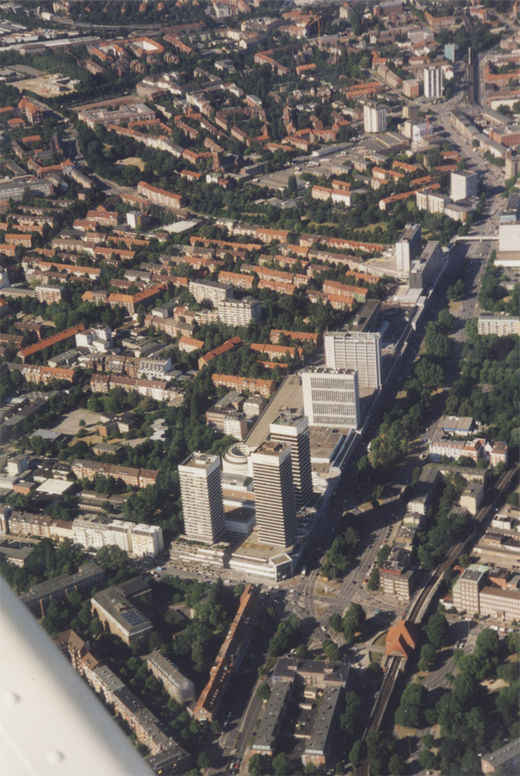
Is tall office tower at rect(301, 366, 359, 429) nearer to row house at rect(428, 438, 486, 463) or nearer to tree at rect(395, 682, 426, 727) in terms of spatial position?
row house at rect(428, 438, 486, 463)

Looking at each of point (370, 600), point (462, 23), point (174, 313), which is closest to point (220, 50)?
point (462, 23)

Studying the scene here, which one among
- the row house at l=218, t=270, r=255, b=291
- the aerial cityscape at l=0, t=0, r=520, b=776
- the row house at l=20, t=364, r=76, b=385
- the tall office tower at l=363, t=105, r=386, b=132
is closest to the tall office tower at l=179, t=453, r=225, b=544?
the aerial cityscape at l=0, t=0, r=520, b=776

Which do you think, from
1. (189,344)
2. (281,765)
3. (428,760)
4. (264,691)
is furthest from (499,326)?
(281,765)

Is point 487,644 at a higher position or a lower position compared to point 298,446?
lower

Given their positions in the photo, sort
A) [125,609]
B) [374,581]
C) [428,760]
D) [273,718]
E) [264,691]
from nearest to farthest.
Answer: [428,760] < [273,718] < [264,691] < [125,609] < [374,581]

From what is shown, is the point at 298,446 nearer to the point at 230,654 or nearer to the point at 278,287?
the point at 230,654

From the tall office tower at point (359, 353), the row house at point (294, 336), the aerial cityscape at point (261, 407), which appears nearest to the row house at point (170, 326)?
the aerial cityscape at point (261, 407)

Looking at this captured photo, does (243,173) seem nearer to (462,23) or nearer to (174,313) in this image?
(174,313)
